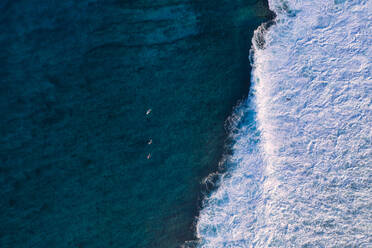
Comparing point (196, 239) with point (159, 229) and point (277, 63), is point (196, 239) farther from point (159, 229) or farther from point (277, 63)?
point (277, 63)

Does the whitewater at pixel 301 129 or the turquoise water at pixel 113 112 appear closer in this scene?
the turquoise water at pixel 113 112

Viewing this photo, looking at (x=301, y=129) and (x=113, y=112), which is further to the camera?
(x=301, y=129)

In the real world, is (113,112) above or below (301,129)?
above

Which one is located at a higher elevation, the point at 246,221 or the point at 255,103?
the point at 255,103

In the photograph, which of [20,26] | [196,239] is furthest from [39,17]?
[196,239]
